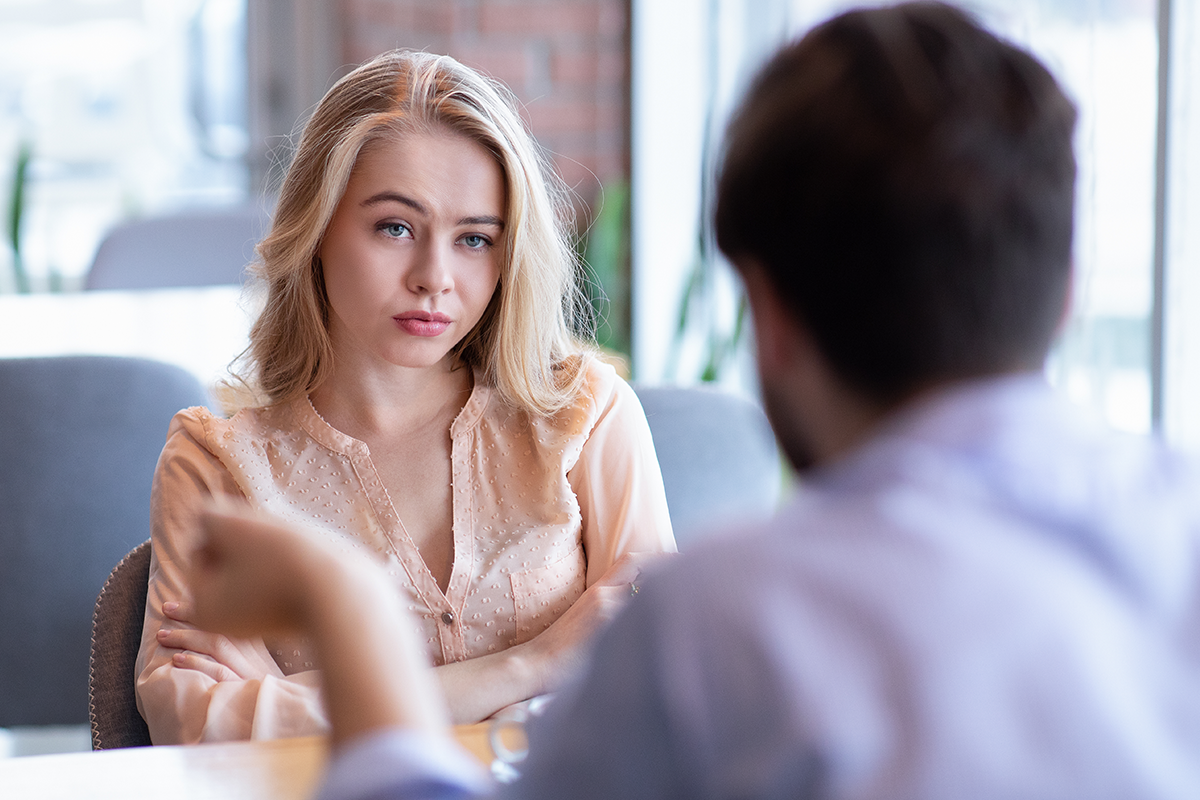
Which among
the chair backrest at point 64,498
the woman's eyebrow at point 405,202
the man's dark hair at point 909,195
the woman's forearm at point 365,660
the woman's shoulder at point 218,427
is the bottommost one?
the chair backrest at point 64,498

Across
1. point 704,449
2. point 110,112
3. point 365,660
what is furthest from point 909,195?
point 110,112

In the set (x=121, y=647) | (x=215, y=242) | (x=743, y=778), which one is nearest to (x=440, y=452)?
(x=121, y=647)

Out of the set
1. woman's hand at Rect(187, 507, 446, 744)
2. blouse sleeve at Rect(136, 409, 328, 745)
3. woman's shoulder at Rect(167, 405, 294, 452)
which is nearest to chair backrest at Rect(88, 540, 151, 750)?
blouse sleeve at Rect(136, 409, 328, 745)

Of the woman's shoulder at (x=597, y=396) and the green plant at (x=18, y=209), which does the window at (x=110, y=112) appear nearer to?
the green plant at (x=18, y=209)

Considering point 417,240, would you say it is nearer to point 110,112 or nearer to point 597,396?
point 597,396

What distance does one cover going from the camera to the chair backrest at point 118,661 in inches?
48.6

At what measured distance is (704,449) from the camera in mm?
1704

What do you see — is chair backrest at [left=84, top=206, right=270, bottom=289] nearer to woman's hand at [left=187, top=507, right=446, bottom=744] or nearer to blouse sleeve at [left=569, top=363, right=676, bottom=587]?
blouse sleeve at [left=569, top=363, right=676, bottom=587]

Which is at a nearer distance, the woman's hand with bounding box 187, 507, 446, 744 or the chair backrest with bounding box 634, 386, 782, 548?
the woman's hand with bounding box 187, 507, 446, 744

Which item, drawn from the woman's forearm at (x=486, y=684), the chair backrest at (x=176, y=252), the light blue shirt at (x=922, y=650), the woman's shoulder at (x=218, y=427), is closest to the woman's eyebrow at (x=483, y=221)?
the woman's shoulder at (x=218, y=427)

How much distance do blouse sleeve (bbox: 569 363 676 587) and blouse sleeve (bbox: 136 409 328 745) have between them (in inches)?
14.3

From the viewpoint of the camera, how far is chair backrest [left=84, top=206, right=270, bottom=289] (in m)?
3.28

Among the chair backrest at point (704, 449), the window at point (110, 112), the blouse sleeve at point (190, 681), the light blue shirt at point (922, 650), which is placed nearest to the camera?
the light blue shirt at point (922, 650)

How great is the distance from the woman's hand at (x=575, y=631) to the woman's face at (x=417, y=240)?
330mm
